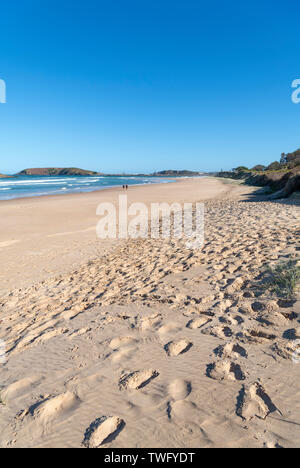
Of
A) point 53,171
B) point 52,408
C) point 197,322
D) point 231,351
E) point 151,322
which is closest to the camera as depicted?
point 52,408

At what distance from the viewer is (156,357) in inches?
103

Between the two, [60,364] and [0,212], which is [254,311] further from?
[0,212]

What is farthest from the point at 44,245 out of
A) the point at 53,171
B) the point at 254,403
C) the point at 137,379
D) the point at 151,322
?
the point at 53,171

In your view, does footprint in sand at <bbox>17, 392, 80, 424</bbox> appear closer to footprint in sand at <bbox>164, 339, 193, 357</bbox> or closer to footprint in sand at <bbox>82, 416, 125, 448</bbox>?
footprint in sand at <bbox>82, 416, 125, 448</bbox>

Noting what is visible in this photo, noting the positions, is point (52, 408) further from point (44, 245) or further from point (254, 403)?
point (44, 245)

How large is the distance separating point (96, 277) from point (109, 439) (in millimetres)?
3908

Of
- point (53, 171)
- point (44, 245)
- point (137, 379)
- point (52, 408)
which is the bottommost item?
point (52, 408)

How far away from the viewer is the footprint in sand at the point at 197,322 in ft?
10.0

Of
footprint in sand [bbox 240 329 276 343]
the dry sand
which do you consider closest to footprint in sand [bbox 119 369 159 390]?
the dry sand

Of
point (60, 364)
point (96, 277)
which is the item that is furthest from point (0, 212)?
point (60, 364)

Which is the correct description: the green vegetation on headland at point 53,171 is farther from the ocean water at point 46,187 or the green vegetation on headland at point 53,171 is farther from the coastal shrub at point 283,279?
the coastal shrub at point 283,279

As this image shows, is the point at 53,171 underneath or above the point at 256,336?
above

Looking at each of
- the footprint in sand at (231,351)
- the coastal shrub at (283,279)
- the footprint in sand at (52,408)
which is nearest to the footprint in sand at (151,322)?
the footprint in sand at (231,351)

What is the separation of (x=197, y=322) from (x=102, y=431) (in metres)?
1.64
